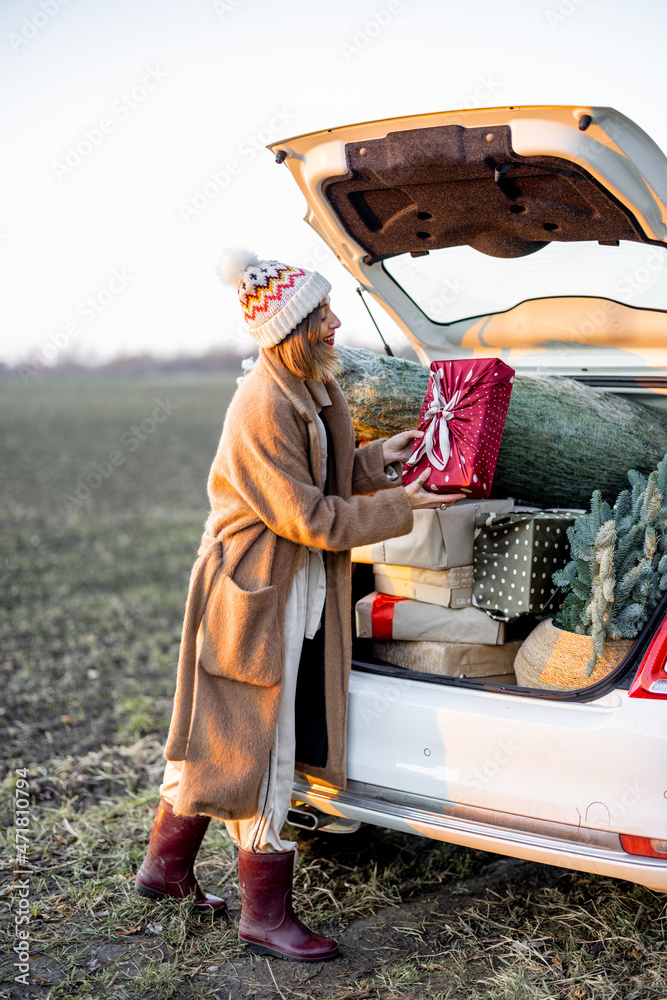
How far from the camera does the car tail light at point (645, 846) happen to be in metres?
1.92

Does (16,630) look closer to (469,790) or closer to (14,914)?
(14,914)

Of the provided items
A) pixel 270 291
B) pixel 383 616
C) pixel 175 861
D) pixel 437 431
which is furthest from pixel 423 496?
pixel 175 861

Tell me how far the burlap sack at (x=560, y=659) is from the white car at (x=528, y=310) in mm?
113

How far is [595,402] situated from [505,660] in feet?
3.38

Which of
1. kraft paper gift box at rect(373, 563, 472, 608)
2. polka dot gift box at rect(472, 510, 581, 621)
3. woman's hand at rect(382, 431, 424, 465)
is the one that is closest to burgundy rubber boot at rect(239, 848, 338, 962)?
kraft paper gift box at rect(373, 563, 472, 608)

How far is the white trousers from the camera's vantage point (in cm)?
235

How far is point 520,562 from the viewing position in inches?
97.4

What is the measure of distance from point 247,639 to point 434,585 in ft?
2.19

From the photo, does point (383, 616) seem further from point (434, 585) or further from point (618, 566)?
point (618, 566)

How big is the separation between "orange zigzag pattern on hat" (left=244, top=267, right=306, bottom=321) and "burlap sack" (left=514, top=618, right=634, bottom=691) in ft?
3.92

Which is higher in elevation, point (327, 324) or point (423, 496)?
point (327, 324)

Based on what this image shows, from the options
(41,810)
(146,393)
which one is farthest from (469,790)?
(146,393)

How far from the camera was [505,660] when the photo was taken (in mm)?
2656

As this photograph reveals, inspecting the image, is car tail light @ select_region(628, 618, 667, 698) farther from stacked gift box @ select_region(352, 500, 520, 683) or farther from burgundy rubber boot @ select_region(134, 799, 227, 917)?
burgundy rubber boot @ select_region(134, 799, 227, 917)
